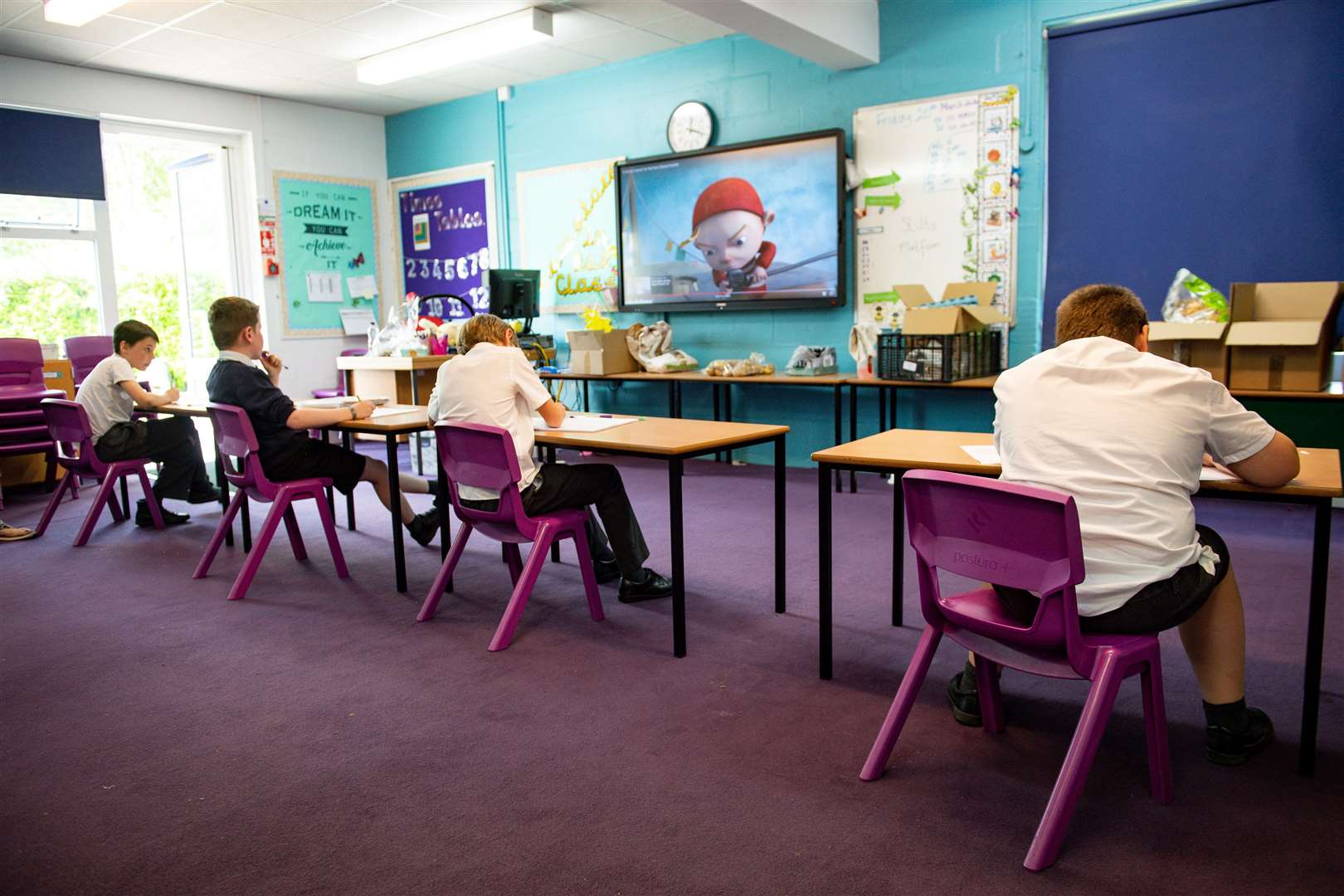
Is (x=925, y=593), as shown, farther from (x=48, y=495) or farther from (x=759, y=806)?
(x=48, y=495)

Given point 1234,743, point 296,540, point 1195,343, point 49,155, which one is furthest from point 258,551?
point 49,155

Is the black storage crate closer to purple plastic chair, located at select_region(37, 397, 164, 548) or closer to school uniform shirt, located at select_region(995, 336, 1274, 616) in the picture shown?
school uniform shirt, located at select_region(995, 336, 1274, 616)

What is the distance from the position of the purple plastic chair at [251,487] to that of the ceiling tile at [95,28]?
328cm

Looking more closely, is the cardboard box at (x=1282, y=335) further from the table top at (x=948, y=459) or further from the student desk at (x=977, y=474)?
the table top at (x=948, y=459)

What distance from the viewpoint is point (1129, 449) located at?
1.73 m

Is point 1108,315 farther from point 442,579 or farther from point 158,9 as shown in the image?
point 158,9

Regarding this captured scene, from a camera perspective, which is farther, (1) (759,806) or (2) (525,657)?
(2) (525,657)

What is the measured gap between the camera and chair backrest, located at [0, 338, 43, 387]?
5.38 metres

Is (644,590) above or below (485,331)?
below

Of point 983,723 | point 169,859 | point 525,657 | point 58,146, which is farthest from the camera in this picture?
point 58,146

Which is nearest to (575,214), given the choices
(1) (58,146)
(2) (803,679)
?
(1) (58,146)

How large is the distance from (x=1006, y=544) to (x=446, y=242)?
6848 mm

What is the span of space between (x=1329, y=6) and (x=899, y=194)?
2.09 metres

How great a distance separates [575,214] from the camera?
6934mm
